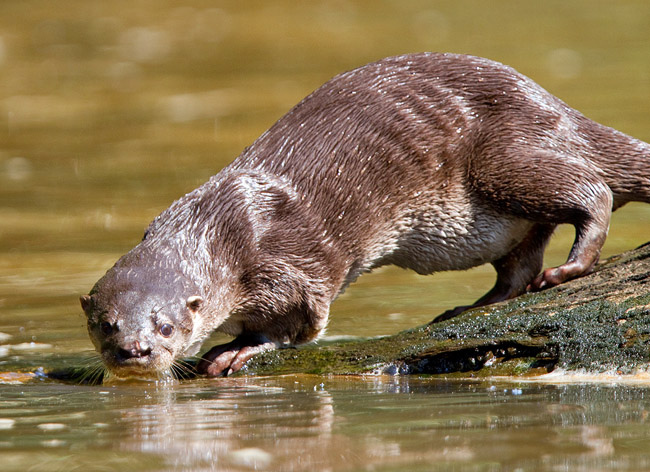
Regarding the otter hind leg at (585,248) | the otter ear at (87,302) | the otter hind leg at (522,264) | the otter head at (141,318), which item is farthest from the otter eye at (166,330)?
the otter hind leg at (522,264)

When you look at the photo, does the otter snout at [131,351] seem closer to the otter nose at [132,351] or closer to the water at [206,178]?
the otter nose at [132,351]

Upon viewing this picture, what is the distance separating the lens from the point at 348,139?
15.2ft

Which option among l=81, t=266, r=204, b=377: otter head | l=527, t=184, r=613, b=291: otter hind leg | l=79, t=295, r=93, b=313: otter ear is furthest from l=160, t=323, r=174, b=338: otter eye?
l=527, t=184, r=613, b=291: otter hind leg

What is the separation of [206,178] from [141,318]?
4191mm

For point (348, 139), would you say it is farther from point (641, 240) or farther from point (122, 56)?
point (122, 56)

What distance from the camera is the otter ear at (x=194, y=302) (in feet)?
13.5

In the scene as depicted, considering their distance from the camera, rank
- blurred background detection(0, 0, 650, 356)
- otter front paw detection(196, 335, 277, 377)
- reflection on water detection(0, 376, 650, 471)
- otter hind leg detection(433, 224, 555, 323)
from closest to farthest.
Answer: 1. reflection on water detection(0, 376, 650, 471)
2. otter front paw detection(196, 335, 277, 377)
3. otter hind leg detection(433, 224, 555, 323)
4. blurred background detection(0, 0, 650, 356)

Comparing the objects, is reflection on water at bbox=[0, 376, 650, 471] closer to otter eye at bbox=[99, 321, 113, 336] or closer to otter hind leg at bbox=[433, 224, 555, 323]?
otter eye at bbox=[99, 321, 113, 336]

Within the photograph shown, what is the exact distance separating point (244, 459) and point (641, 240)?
4.20 m

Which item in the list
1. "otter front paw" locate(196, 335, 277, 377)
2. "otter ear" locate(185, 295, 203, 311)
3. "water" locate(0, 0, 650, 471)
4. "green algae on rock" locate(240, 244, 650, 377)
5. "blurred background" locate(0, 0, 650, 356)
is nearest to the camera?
"water" locate(0, 0, 650, 471)

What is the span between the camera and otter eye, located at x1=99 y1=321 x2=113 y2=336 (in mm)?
3906

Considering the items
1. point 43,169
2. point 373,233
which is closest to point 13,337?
point 373,233

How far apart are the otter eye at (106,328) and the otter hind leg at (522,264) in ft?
5.49

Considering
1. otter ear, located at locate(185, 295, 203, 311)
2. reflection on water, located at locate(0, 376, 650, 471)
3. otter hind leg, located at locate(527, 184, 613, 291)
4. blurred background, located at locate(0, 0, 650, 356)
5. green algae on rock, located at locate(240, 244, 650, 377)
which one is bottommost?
reflection on water, located at locate(0, 376, 650, 471)
